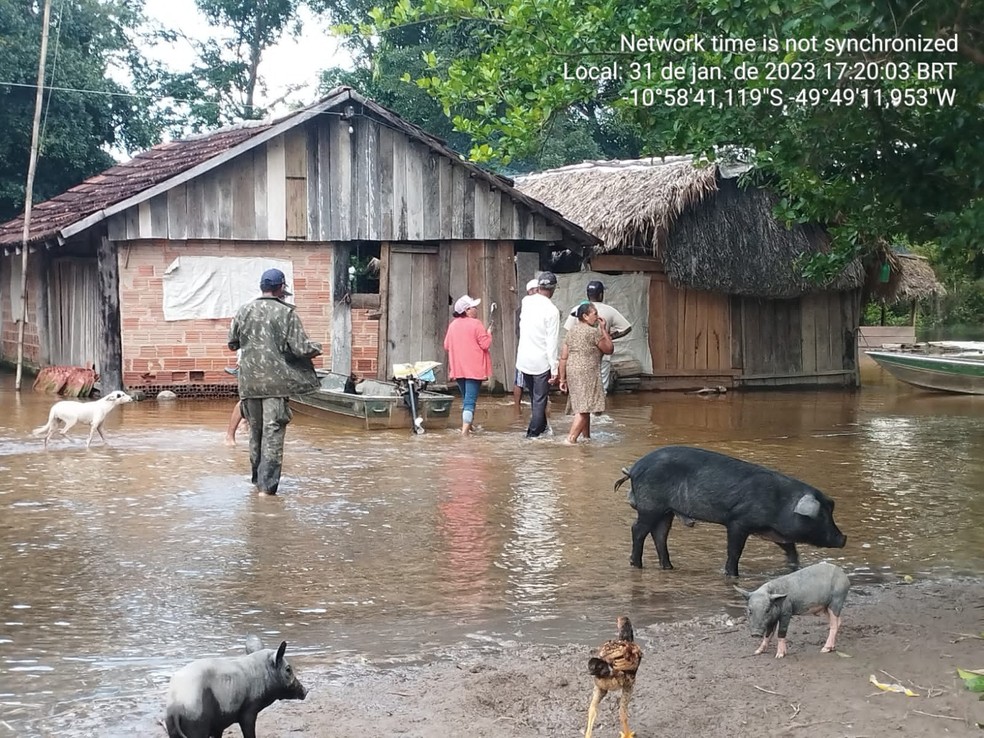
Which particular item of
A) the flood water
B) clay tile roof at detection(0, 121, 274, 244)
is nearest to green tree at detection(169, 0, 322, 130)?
clay tile roof at detection(0, 121, 274, 244)

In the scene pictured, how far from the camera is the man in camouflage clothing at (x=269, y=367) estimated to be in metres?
9.48

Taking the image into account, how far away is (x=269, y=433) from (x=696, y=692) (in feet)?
17.4

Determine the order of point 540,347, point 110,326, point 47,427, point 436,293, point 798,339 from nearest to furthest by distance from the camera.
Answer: point 47,427
point 540,347
point 110,326
point 436,293
point 798,339

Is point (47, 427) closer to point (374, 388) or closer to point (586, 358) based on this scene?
point (374, 388)

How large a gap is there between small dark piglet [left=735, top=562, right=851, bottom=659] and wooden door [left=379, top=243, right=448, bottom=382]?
1300cm

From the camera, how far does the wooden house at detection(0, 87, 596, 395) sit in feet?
55.0

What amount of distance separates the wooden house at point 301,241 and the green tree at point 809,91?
850 cm

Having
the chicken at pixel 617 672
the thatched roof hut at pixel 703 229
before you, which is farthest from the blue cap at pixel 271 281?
the thatched roof hut at pixel 703 229

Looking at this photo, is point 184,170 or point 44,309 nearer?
point 184,170

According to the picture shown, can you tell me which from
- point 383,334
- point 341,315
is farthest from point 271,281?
point 383,334

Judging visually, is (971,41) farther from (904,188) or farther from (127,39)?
(127,39)

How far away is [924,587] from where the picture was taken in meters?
6.78

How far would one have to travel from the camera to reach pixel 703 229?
61.7 feet

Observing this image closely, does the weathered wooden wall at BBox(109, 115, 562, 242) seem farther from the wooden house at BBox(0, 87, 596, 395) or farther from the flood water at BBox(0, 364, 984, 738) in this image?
the flood water at BBox(0, 364, 984, 738)
